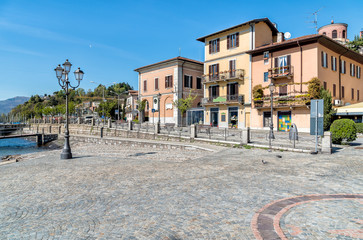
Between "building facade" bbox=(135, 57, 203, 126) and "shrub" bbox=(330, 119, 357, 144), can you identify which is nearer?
"shrub" bbox=(330, 119, 357, 144)

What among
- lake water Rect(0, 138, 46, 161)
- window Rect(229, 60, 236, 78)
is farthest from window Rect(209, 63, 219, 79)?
lake water Rect(0, 138, 46, 161)

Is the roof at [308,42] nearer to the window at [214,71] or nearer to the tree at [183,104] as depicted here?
the window at [214,71]

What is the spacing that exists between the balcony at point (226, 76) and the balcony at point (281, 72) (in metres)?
3.64

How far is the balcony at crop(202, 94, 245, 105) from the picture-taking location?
1133 inches

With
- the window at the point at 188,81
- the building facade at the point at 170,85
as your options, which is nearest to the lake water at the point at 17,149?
the building facade at the point at 170,85

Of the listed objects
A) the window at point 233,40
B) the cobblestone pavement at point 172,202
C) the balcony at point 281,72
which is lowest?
the cobblestone pavement at point 172,202

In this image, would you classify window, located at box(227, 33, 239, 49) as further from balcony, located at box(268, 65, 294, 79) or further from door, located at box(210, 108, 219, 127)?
door, located at box(210, 108, 219, 127)

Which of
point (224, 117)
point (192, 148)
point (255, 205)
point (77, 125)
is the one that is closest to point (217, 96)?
point (224, 117)

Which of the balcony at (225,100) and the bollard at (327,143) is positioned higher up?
the balcony at (225,100)

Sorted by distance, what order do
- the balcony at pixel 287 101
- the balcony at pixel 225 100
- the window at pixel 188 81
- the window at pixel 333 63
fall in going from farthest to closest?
the window at pixel 188 81, the balcony at pixel 225 100, the window at pixel 333 63, the balcony at pixel 287 101

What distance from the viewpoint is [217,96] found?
A: 3186cm

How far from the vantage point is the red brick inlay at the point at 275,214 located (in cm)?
356

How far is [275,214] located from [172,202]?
6.77 feet

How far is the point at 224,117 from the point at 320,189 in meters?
25.5
